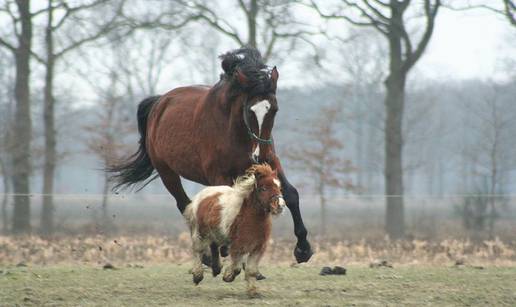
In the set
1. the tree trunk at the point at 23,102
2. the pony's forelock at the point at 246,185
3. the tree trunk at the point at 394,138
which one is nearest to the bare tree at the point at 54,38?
the tree trunk at the point at 23,102

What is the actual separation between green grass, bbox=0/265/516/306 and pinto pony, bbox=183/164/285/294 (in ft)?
1.18

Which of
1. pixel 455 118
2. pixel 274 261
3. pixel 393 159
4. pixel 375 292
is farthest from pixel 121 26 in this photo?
pixel 455 118

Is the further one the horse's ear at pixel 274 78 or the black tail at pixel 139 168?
the black tail at pixel 139 168

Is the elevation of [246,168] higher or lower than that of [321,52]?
lower

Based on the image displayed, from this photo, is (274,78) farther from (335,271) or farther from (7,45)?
(7,45)

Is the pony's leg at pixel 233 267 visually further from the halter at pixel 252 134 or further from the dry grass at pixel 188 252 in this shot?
the dry grass at pixel 188 252

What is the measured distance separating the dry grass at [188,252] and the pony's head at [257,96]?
19.9 feet

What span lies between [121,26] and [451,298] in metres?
16.3

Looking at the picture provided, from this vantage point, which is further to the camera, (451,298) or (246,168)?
(246,168)

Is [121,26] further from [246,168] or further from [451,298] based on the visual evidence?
[451,298]

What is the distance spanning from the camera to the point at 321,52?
23297mm

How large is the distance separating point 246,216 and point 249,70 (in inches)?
62.4

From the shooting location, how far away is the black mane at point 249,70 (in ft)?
26.5

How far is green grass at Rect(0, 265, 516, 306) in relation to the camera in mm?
7426
